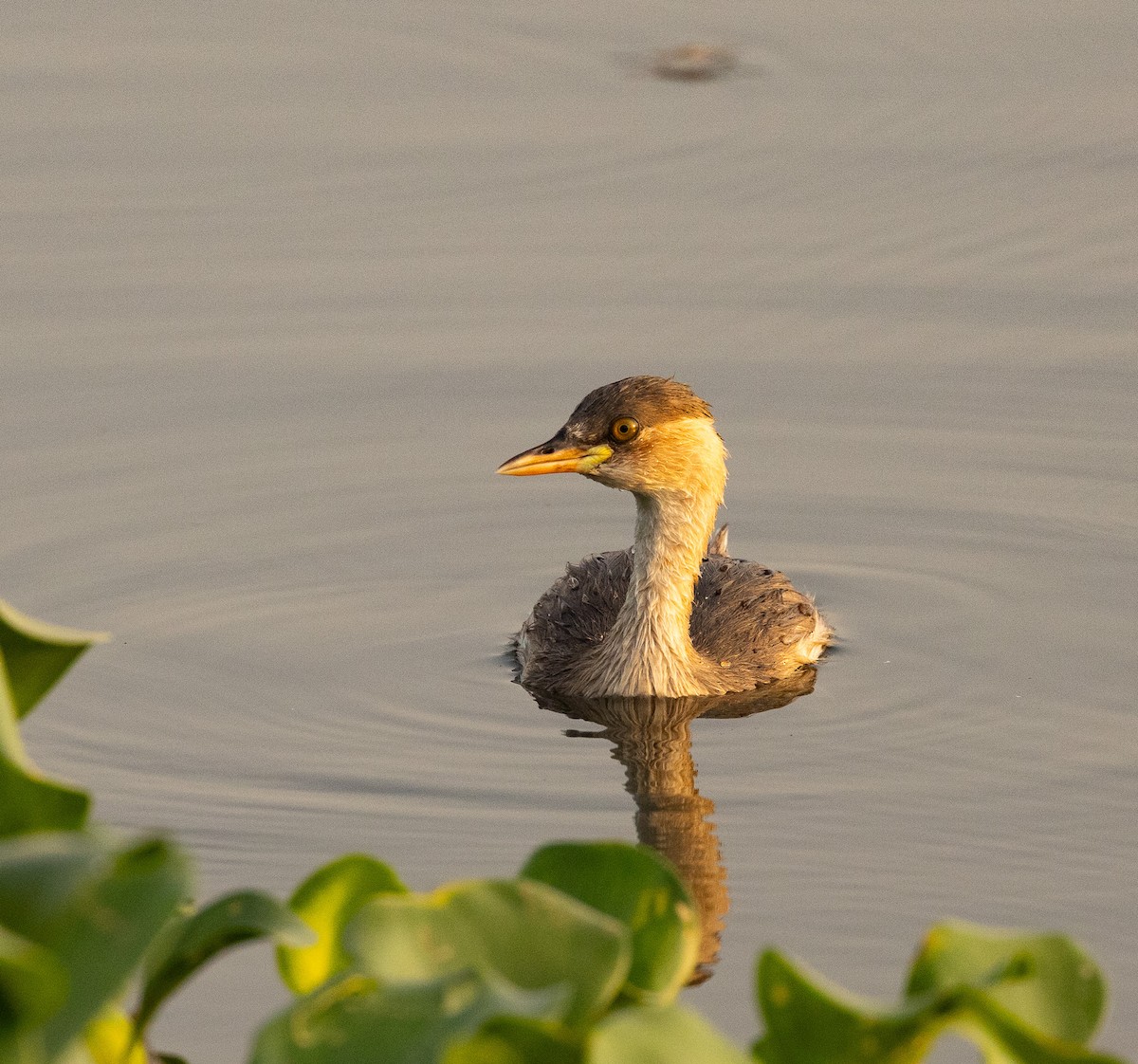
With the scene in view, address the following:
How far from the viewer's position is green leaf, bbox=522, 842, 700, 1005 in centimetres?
448

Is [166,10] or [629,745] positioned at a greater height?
[166,10]

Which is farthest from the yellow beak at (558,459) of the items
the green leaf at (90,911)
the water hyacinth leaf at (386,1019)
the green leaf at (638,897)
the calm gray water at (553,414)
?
the green leaf at (90,911)

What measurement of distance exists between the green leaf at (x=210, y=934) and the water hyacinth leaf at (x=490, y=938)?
0.16m

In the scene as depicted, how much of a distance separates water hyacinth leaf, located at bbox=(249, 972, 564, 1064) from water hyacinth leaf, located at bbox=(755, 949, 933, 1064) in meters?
0.47

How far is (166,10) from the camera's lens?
14922 millimetres

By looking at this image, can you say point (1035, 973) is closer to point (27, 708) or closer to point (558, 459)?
point (27, 708)

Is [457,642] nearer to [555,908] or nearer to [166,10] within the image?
[555,908]

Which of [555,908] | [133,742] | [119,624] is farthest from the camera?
[119,624]

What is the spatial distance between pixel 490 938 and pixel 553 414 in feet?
23.0

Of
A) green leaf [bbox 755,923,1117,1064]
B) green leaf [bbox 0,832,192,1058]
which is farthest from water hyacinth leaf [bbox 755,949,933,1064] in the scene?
green leaf [bbox 0,832,192,1058]

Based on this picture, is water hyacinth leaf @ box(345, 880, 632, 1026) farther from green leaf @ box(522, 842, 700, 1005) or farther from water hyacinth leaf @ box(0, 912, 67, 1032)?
water hyacinth leaf @ box(0, 912, 67, 1032)

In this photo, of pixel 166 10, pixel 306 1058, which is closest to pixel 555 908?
pixel 306 1058

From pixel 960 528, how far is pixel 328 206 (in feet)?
13.4

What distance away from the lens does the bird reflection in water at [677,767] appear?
24.0 feet
